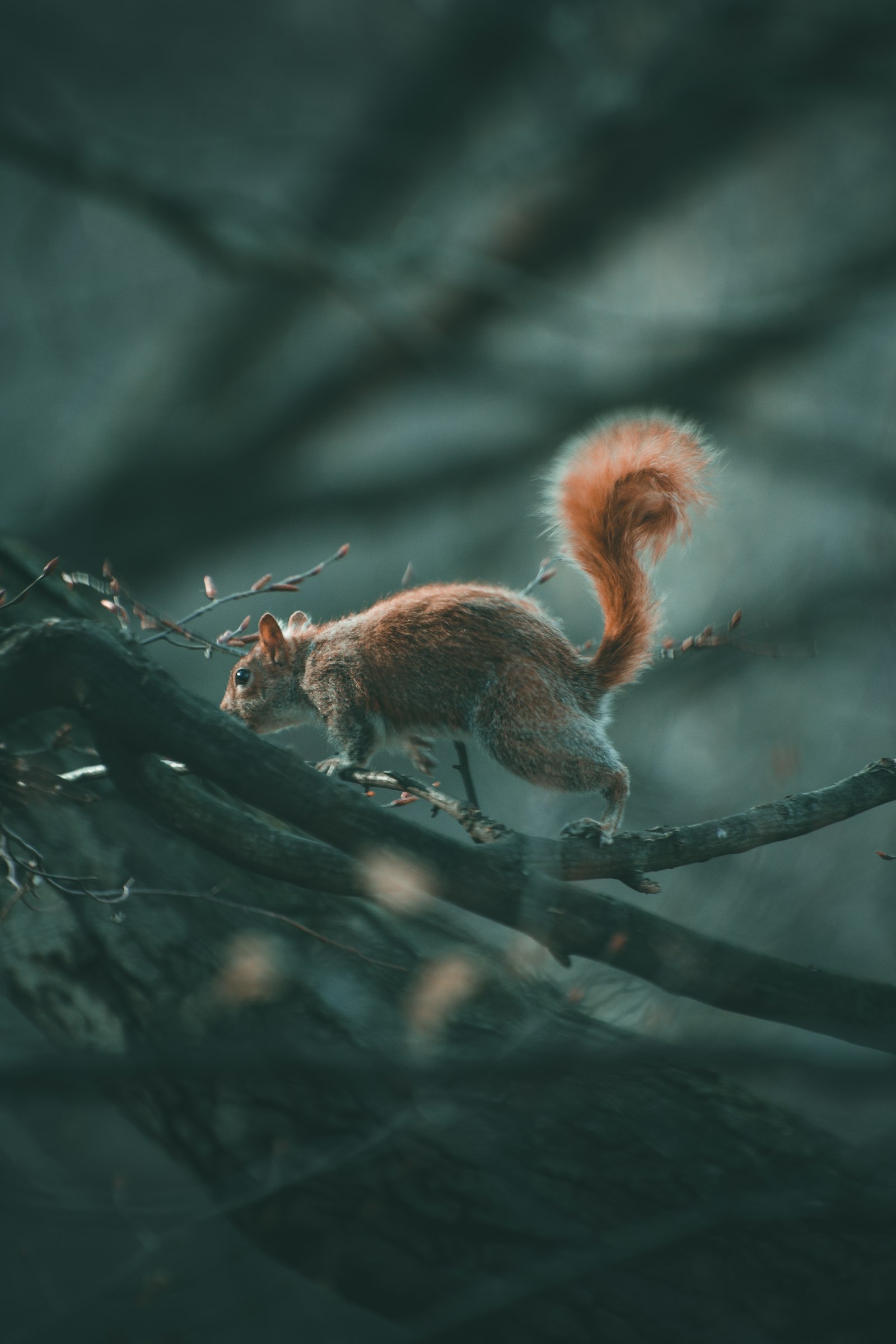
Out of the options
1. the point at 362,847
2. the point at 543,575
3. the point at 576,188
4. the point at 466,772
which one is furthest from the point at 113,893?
the point at 576,188

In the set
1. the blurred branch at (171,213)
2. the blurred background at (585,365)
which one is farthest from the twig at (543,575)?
the blurred branch at (171,213)

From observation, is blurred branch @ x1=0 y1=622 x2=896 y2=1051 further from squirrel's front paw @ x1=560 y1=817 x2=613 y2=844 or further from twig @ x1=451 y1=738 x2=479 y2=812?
twig @ x1=451 y1=738 x2=479 y2=812

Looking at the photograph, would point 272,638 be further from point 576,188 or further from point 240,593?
point 576,188

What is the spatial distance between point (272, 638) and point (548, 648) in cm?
41

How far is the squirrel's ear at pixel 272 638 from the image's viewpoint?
1170 mm

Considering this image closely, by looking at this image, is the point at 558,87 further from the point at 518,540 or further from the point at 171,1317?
the point at 171,1317

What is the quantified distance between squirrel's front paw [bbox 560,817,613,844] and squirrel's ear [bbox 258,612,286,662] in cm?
50

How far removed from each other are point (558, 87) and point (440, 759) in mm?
851

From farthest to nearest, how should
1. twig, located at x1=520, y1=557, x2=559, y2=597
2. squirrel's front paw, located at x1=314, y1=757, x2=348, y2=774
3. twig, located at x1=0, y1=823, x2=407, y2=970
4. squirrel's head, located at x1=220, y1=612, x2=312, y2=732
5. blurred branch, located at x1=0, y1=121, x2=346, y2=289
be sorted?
squirrel's head, located at x1=220, y1=612, x2=312, y2=732
twig, located at x1=520, y1=557, x2=559, y2=597
squirrel's front paw, located at x1=314, y1=757, x2=348, y2=774
twig, located at x1=0, y1=823, x2=407, y2=970
blurred branch, located at x1=0, y1=121, x2=346, y2=289

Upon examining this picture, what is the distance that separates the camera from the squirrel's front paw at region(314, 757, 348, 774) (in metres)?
1.05

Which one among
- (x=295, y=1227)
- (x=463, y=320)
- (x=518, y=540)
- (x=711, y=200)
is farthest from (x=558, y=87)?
(x=295, y=1227)

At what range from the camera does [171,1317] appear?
23.1 inches

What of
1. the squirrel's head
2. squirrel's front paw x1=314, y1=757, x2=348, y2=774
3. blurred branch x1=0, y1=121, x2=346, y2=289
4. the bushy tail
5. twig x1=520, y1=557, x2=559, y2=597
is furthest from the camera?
the squirrel's head

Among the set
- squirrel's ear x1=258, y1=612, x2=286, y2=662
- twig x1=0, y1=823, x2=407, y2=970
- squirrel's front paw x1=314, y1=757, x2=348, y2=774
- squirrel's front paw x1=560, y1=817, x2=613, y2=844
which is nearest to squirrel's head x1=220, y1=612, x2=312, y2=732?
squirrel's ear x1=258, y1=612, x2=286, y2=662
